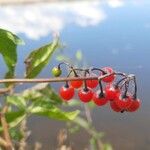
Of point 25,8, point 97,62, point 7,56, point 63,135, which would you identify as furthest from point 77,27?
point 7,56

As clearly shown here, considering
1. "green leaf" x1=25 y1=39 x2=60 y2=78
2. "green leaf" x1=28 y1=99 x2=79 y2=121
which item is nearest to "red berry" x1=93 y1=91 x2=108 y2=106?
"green leaf" x1=28 y1=99 x2=79 y2=121

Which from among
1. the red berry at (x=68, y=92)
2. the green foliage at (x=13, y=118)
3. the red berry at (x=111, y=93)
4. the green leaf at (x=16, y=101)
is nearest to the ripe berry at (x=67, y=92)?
the red berry at (x=68, y=92)

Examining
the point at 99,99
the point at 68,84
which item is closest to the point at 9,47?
the point at 68,84

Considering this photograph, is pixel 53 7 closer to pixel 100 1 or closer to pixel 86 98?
pixel 100 1

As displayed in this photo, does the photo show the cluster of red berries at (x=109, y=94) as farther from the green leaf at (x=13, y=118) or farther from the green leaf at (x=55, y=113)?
the green leaf at (x=13, y=118)

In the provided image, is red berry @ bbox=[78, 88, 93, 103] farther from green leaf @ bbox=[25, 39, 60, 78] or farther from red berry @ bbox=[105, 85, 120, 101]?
green leaf @ bbox=[25, 39, 60, 78]

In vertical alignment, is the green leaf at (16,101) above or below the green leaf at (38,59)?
below

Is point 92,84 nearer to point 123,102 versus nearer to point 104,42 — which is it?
point 123,102
